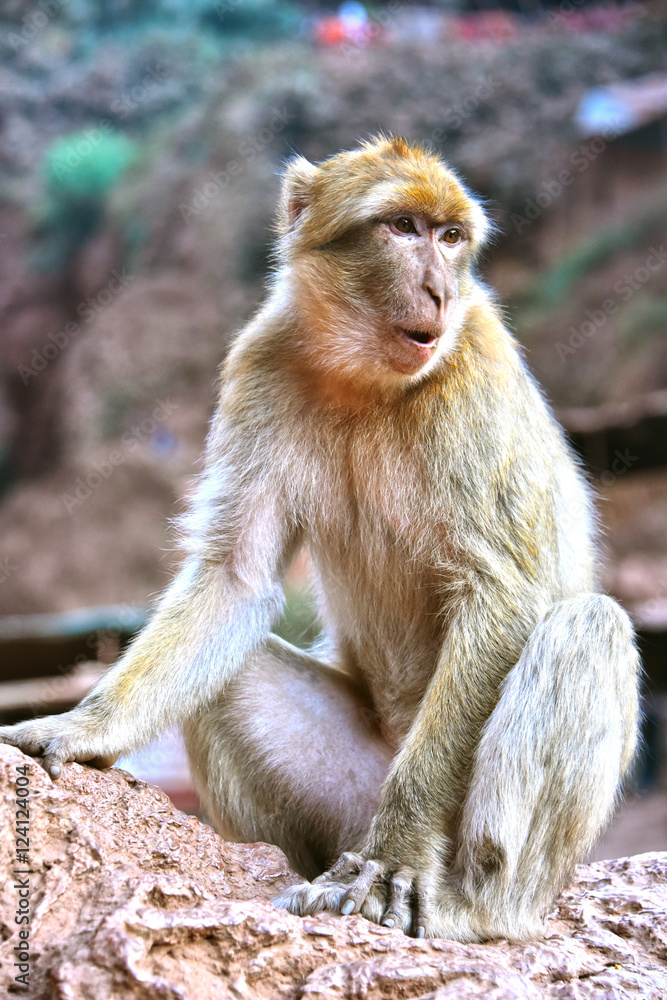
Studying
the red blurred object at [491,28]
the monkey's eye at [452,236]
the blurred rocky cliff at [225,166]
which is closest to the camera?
the monkey's eye at [452,236]

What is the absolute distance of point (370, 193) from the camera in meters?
4.04

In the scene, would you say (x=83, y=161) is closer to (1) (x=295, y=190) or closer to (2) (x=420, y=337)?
(1) (x=295, y=190)

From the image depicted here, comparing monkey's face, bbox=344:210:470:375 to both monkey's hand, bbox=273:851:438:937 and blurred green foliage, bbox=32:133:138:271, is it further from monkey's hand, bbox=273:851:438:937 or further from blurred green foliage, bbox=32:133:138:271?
blurred green foliage, bbox=32:133:138:271

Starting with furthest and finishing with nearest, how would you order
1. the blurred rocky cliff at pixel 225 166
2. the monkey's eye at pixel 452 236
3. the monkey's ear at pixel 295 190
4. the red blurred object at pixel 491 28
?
the red blurred object at pixel 491 28 → the blurred rocky cliff at pixel 225 166 → the monkey's ear at pixel 295 190 → the monkey's eye at pixel 452 236

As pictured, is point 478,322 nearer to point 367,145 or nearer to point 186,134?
point 367,145

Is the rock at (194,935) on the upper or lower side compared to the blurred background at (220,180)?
lower

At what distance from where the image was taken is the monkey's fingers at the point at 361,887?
3217mm

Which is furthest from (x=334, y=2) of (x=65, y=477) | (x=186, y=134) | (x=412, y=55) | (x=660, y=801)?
(x=660, y=801)

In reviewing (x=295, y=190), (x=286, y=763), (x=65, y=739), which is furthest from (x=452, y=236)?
(x=65, y=739)

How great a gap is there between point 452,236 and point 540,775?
7.29ft

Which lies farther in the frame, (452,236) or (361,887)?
(452,236)

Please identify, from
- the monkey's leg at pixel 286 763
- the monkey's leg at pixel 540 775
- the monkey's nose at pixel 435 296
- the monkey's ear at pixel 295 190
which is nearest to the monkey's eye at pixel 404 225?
the monkey's nose at pixel 435 296

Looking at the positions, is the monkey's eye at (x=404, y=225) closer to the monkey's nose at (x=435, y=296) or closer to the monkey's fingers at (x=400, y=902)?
the monkey's nose at (x=435, y=296)

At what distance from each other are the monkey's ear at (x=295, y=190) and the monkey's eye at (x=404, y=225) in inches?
22.6
